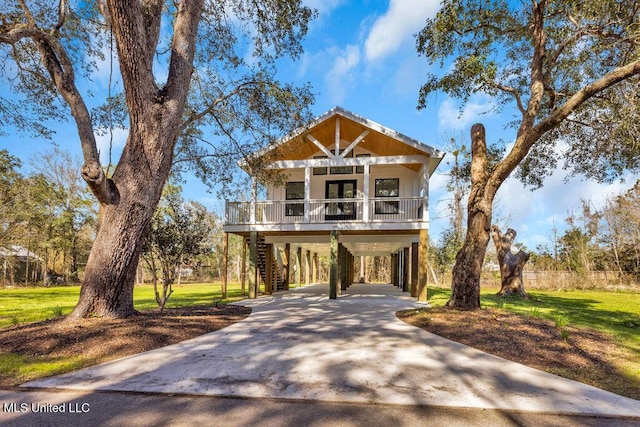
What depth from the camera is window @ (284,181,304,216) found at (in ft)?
50.1

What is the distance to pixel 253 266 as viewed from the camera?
12.8m

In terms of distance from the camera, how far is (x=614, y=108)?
327 inches

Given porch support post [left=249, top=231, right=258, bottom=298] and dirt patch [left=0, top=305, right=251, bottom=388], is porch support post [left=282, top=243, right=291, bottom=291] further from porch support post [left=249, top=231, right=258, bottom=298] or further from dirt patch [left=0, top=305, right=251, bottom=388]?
dirt patch [left=0, top=305, right=251, bottom=388]

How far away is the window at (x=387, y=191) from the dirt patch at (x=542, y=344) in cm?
748

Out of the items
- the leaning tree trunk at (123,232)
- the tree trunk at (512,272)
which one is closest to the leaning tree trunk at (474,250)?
the leaning tree trunk at (123,232)

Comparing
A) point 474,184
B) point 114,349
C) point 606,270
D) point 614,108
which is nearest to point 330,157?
point 474,184

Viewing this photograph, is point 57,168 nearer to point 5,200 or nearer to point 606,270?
point 5,200

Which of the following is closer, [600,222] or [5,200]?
[5,200]

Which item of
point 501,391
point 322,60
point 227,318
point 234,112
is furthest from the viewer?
point 322,60

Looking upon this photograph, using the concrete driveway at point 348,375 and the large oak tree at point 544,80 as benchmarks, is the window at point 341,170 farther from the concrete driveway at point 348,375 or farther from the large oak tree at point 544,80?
the concrete driveway at point 348,375

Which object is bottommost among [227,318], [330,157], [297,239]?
[227,318]

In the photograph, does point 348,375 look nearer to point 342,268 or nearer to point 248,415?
point 248,415

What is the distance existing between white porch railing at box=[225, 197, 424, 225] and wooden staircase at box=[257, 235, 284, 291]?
1.13 meters

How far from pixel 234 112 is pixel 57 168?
875 inches
